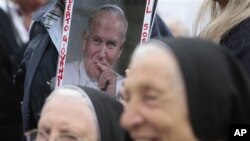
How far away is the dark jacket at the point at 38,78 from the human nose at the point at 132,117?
5.50 ft

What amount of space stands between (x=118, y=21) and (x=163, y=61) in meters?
1.43

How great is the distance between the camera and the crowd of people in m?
2.32

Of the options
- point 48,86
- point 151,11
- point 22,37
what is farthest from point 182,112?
point 22,37

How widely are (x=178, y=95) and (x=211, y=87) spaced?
0.11m

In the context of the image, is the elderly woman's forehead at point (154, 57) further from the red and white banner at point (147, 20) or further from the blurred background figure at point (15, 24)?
the blurred background figure at point (15, 24)

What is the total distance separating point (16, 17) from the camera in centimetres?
628

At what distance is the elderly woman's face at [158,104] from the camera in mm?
2305

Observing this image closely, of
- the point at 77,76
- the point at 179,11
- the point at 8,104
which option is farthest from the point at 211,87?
the point at 179,11

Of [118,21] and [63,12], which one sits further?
[63,12]

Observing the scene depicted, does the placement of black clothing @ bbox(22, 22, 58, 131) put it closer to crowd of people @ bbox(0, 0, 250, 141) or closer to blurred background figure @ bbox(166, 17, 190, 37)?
crowd of people @ bbox(0, 0, 250, 141)

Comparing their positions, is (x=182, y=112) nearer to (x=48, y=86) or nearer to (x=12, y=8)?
(x=48, y=86)

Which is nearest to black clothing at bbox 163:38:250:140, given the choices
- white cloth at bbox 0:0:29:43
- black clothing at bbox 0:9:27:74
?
black clothing at bbox 0:9:27:74

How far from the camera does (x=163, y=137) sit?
2.32 m

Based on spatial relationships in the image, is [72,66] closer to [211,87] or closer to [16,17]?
[211,87]
